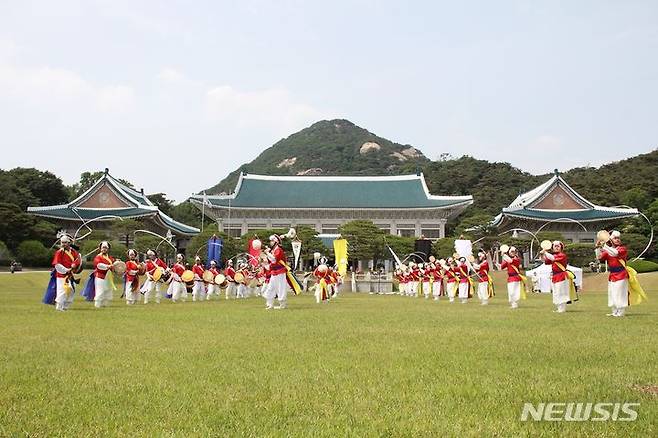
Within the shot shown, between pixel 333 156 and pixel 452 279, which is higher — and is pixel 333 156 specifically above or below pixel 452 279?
above

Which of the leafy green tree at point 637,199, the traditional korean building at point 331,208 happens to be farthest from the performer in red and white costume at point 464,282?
the leafy green tree at point 637,199

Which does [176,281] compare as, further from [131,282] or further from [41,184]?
[41,184]

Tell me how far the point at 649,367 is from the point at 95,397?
510 centimetres

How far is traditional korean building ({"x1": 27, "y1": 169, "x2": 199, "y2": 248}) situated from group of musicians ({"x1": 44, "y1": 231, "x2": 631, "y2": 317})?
80.3ft

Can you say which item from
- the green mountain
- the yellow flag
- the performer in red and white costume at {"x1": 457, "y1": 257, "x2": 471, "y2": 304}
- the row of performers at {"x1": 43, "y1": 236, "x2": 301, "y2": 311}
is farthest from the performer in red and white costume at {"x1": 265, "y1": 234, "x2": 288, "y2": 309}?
the green mountain

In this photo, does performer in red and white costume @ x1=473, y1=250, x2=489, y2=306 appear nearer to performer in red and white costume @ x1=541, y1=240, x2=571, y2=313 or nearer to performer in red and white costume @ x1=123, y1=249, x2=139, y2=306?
performer in red and white costume @ x1=541, y1=240, x2=571, y2=313

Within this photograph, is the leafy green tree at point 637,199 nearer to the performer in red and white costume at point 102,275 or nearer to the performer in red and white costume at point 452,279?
the performer in red and white costume at point 452,279

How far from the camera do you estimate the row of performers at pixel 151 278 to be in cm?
1527

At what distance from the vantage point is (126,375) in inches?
228

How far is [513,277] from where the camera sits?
1686 cm

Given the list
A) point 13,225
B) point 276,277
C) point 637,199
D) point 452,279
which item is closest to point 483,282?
point 452,279

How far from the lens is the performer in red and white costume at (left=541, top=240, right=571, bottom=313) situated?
581 inches

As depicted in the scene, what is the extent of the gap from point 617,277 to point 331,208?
4505 centimetres

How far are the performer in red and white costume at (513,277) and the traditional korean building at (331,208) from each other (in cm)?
3980
